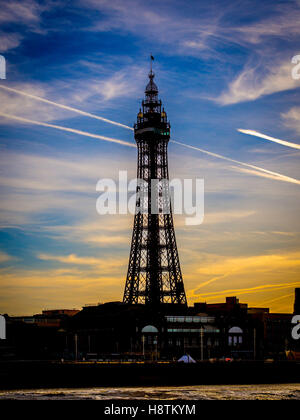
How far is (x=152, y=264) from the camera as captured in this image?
141750 millimetres

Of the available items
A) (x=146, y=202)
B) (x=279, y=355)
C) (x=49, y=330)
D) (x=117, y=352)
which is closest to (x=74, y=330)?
(x=49, y=330)

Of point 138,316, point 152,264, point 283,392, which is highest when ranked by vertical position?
point 152,264

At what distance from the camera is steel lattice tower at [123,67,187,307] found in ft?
465

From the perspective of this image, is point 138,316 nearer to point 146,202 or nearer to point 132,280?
point 132,280

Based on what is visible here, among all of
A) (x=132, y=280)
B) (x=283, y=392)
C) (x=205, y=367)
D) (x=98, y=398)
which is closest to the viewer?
(x=98, y=398)

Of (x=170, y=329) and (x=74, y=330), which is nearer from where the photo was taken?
(x=170, y=329)

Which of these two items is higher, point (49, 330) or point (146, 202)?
point (146, 202)

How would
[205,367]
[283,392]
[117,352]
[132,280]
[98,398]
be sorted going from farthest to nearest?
[132,280] → [117,352] → [205,367] → [283,392] → [98,398]

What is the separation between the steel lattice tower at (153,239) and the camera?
465ft

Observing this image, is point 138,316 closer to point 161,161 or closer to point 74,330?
point 74,330

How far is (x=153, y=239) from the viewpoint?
142750mm

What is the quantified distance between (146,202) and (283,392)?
61840mm

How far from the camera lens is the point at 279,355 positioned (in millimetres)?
146625

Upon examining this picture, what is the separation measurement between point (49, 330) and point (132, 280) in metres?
20.3
